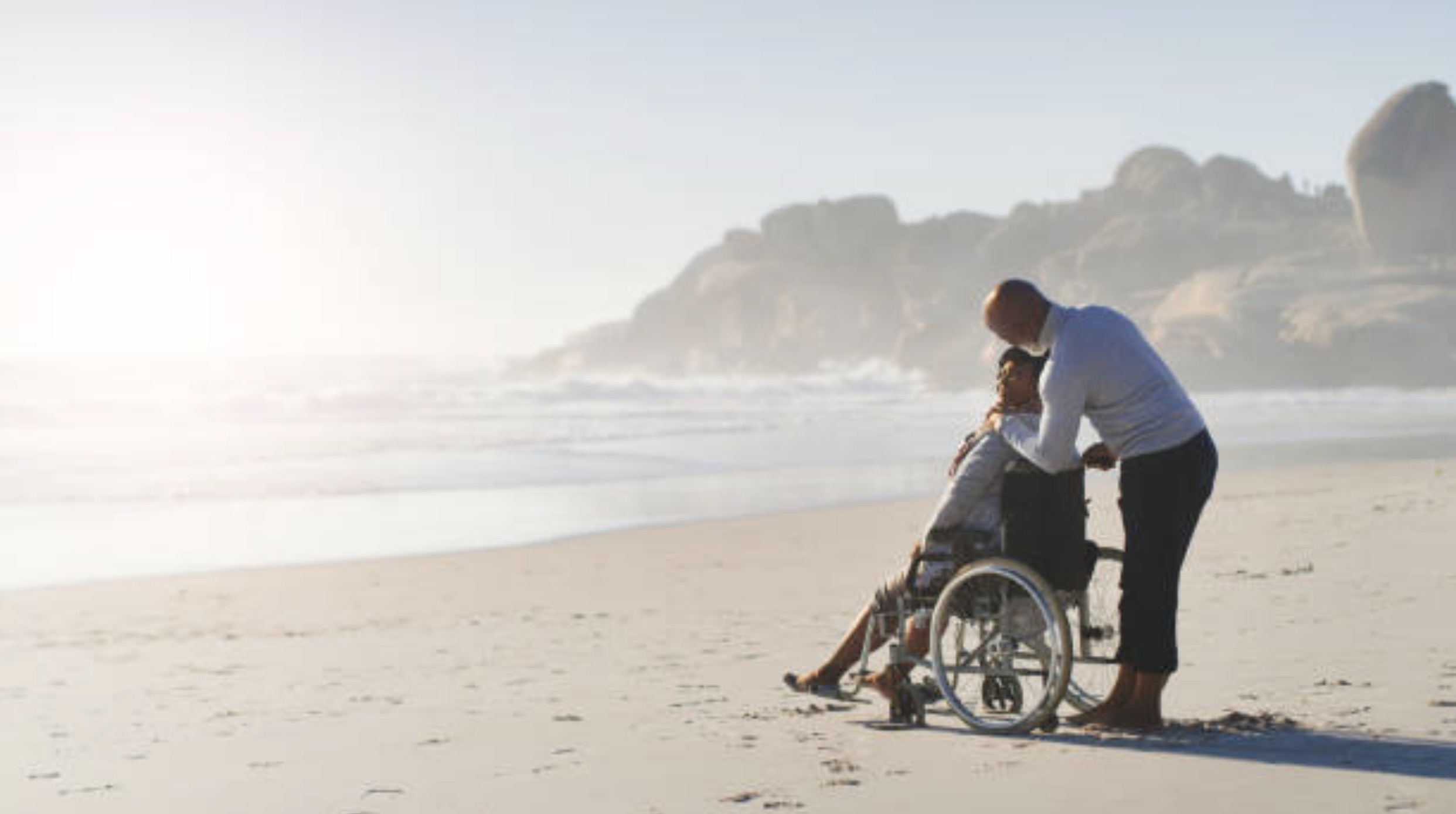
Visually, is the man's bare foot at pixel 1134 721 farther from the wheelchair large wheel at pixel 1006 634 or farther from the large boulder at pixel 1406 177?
the large boulder at pixel 1406 177

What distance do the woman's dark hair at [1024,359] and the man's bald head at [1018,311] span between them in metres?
0.19

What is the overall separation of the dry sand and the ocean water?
10.1 feet

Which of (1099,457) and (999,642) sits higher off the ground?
(1099,457)

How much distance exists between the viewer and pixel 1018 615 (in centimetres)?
491

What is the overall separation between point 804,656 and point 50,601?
268 inches

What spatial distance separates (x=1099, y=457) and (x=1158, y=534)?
1.08 ft

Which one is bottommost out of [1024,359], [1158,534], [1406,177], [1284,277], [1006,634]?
[1006,634]

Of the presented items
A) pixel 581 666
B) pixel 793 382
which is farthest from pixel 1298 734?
pixel 793 382

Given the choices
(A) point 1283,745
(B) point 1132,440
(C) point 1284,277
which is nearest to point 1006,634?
(B) point 1132,440

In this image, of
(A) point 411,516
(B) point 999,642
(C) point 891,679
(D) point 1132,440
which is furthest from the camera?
(A) point 411,516

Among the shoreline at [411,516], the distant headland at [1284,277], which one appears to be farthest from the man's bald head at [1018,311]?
the distant headland at [1284,277]

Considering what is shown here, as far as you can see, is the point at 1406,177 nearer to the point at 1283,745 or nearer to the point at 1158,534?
the point at 1158,534

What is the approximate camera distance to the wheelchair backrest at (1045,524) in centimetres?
482

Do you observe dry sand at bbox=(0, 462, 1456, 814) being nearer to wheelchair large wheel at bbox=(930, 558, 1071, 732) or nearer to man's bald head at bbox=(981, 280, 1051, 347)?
wheelchair large wheel at bbox=(930, 558, 1071, 732)
